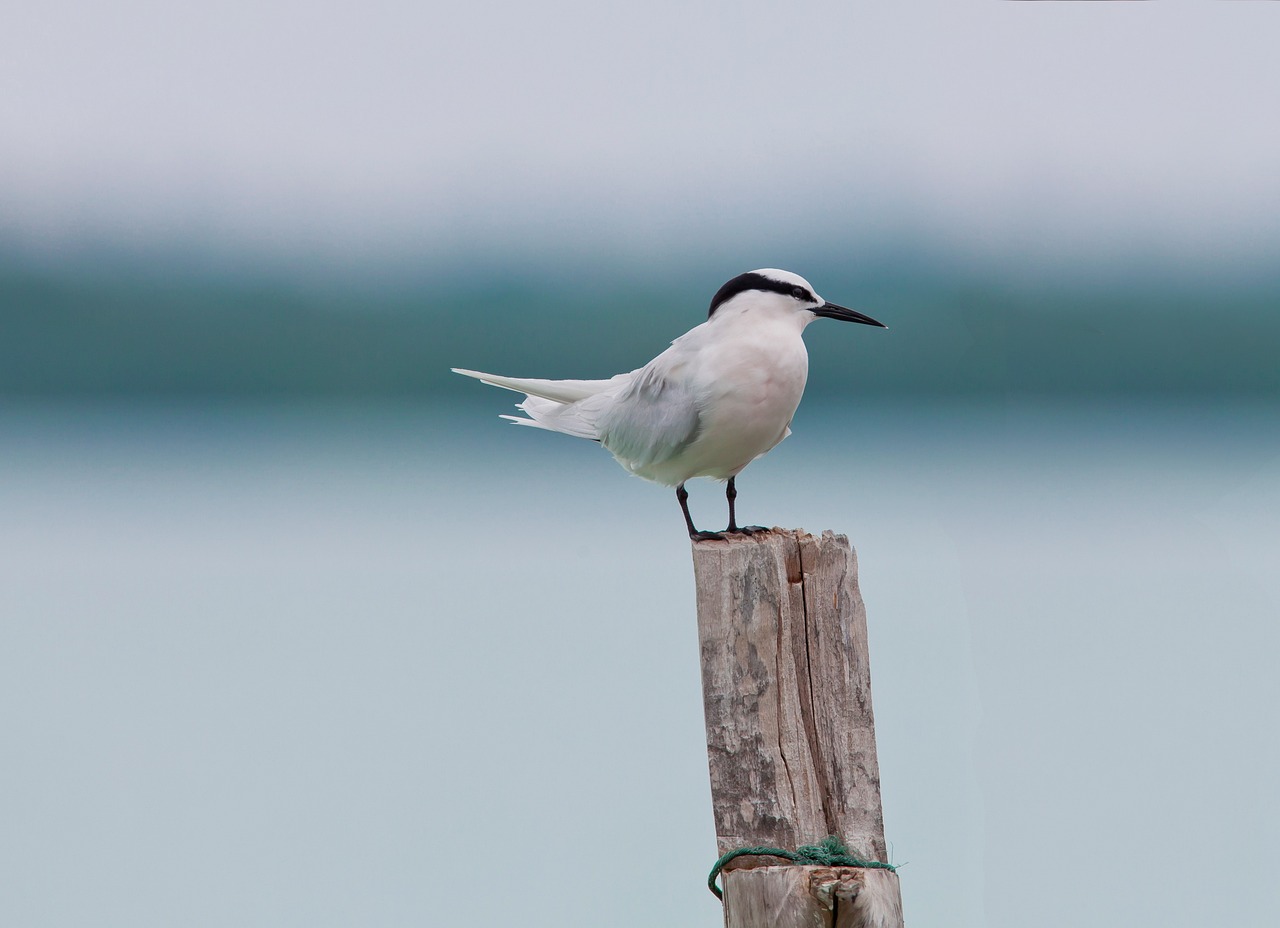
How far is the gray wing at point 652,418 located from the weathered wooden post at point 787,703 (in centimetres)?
78

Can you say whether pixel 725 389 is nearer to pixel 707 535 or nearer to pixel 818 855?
pixel 707 535

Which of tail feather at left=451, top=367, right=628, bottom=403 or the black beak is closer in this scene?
the black beak

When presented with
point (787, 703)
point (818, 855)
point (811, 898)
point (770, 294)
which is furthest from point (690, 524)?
point (811, 898)

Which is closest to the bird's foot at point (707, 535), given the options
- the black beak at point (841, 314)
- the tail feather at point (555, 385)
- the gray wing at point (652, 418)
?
the gray wing at point (652, 418)

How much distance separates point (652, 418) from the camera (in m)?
3.29

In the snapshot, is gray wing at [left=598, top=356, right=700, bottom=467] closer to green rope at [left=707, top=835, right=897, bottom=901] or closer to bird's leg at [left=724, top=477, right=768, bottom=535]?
bird's leg at [left=724, top=477, right=768, bottom=535]

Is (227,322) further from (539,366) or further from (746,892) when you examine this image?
(746,892)

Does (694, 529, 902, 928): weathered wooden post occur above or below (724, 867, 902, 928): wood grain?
above

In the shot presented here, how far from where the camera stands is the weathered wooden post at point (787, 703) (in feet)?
7.84

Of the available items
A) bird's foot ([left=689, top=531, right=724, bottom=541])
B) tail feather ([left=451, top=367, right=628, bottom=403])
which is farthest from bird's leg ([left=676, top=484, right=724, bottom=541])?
tail feather ([left=451, top=367, right=628, bottom=403])

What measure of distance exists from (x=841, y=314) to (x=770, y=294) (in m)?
0.23

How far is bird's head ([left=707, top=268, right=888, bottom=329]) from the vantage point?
3.25 meters

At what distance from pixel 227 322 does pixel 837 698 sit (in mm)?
7788

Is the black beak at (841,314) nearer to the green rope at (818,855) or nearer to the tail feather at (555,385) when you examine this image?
the tail feather at (555,385)
